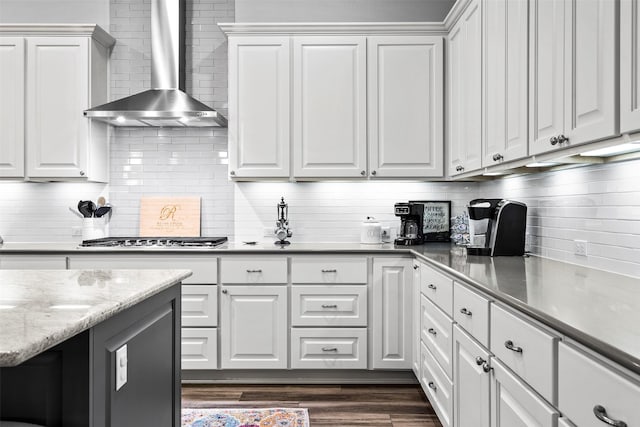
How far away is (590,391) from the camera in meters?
1.05

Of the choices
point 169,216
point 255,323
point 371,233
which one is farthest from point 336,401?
point 169,216

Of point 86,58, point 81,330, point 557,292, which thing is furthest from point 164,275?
point 86,58

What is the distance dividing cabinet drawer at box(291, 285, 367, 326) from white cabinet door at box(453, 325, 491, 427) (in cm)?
111

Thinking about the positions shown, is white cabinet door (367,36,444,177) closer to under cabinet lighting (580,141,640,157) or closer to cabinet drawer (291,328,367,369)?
Answer: cabinet drawer (291,328,367,369)

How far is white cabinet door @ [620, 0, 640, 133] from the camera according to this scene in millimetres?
1386

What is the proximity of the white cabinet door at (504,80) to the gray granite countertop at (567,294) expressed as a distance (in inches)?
21.5

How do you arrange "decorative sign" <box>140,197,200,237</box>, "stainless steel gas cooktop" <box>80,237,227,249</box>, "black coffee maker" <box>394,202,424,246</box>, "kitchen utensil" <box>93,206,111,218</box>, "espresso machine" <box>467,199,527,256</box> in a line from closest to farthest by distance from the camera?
"espresso machine" <box>467,199,527,256</box>
"stainless steel gas cooktop" <box>80,237,227,249</box>
"black coffee maker" <box>394,202,424,246</box>
"kitchen utensil" <box>93,206,111,218</box>
"decorative sign" <box>140,197,200,237</box>

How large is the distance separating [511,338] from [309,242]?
2.42 meters

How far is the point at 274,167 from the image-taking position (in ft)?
11.6

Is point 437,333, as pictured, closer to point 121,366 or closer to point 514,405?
point 514,405

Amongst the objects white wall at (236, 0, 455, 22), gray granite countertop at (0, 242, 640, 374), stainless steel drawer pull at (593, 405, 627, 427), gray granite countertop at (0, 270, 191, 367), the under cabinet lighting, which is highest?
white wall at (236, 0, 455, 22)

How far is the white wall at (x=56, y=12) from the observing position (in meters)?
3.96

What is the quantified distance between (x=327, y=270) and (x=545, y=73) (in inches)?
71.6

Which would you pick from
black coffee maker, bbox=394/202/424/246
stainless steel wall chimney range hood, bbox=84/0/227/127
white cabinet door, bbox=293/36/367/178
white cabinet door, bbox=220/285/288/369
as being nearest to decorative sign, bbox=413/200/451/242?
black coffee maker, bbox=394/202/424/246
